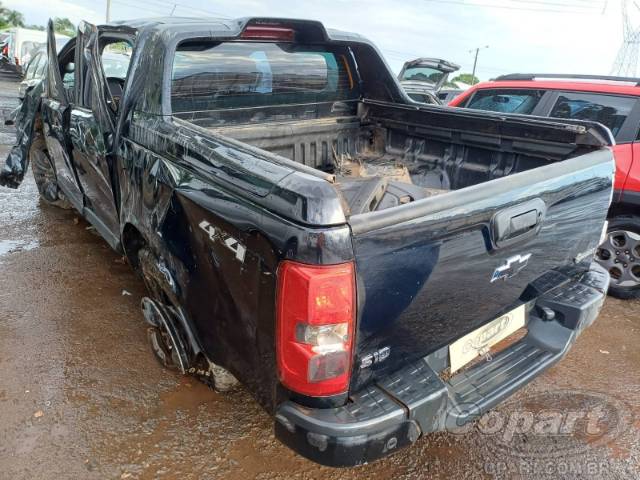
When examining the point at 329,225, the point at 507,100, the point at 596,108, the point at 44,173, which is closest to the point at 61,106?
the point at 44,173

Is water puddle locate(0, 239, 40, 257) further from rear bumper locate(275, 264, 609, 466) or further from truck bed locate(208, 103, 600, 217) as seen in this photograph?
rear bumper locate(275, 264, 609, 466)

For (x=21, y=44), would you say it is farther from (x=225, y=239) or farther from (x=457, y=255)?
(x=457, y=255)

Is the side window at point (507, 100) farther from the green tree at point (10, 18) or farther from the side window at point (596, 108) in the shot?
the green tree at point (10, 18)

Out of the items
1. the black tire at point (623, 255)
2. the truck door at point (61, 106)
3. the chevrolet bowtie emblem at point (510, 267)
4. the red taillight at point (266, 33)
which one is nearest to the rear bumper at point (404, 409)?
the chevrolet bowtie emblem at point (510, 267)

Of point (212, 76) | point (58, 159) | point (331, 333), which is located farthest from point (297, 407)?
point (58, 159)

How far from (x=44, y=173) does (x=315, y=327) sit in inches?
189

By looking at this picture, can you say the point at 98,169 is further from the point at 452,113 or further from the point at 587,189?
the point at 587,189

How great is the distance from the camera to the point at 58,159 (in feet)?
14.3

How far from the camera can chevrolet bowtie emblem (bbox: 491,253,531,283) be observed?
198 cm

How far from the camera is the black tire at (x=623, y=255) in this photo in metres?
3.84

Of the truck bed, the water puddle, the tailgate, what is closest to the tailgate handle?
the tailgate

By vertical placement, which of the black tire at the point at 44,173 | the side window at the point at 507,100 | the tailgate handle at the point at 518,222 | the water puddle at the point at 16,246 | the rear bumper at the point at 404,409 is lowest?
the water puddle at the point at 16,246

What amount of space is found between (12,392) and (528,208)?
277 centimetres

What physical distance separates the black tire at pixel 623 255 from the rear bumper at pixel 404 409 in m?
1.98
